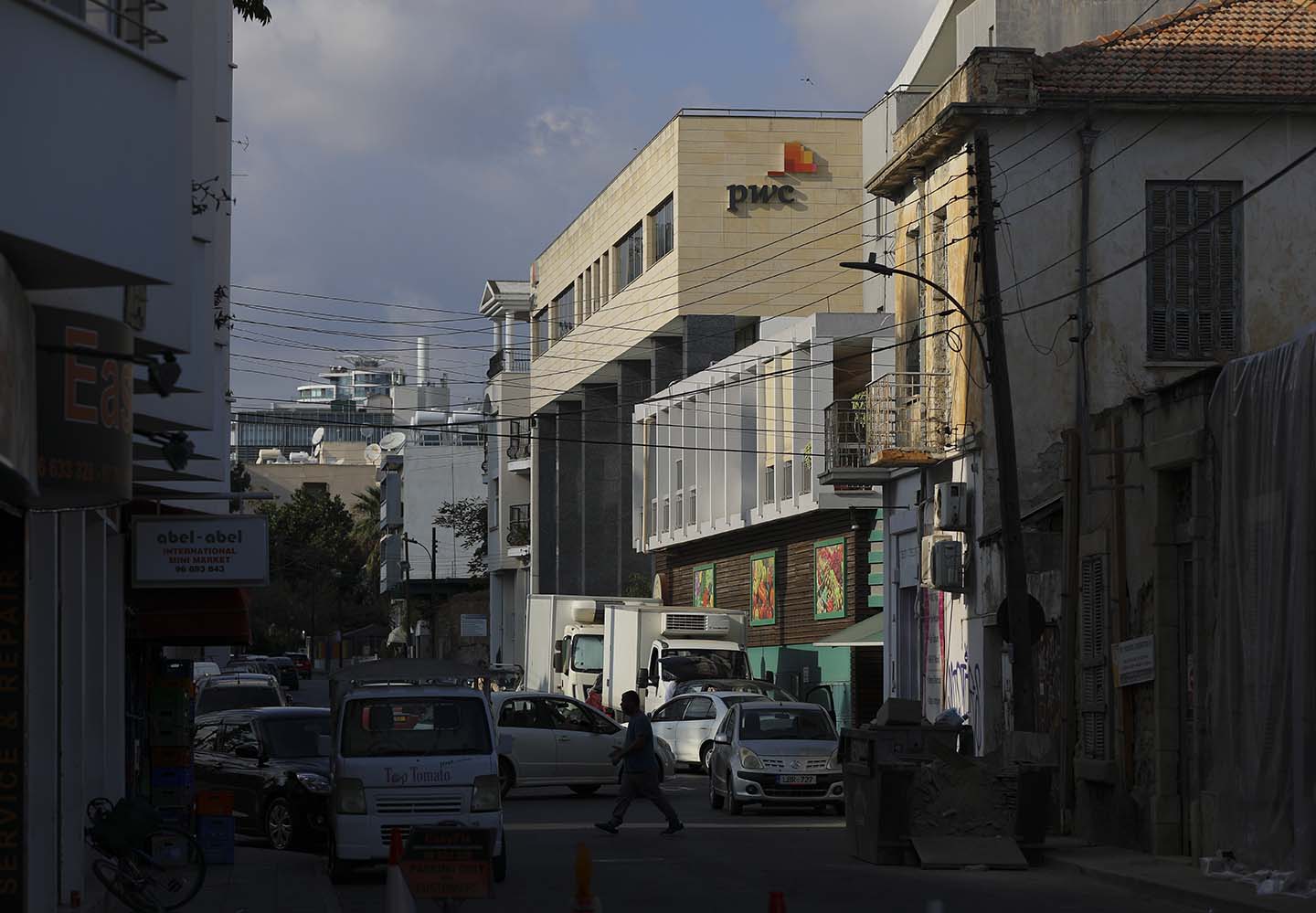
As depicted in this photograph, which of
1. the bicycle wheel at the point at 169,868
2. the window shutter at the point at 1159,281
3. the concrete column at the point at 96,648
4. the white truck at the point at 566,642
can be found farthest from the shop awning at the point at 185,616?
the white truck at the point at 566,642

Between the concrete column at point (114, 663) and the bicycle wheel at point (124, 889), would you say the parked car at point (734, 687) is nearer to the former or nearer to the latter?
the concrete column at point (114, 663)

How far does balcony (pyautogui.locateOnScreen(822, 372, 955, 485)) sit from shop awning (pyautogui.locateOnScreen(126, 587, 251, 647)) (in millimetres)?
14325

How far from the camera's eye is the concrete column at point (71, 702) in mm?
16031

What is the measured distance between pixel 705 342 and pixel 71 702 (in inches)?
1608

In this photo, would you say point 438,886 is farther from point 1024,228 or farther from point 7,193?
point 1024,228

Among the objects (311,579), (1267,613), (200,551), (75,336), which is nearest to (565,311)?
(311,579)

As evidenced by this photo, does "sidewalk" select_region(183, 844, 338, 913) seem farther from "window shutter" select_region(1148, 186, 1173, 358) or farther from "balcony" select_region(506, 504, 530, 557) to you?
"balcony" select_region(506, 504, 530, 557)

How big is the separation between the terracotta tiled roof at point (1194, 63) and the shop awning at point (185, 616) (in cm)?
1646

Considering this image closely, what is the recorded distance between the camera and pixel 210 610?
22.7 m

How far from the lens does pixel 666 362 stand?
60.0 meters

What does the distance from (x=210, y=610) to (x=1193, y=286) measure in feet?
58.3

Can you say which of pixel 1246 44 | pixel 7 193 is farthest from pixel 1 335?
pixel 1246 44

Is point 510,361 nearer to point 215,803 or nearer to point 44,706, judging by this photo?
point 215,803

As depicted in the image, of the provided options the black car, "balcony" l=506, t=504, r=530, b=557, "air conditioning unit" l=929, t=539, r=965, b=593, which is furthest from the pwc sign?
the black car
